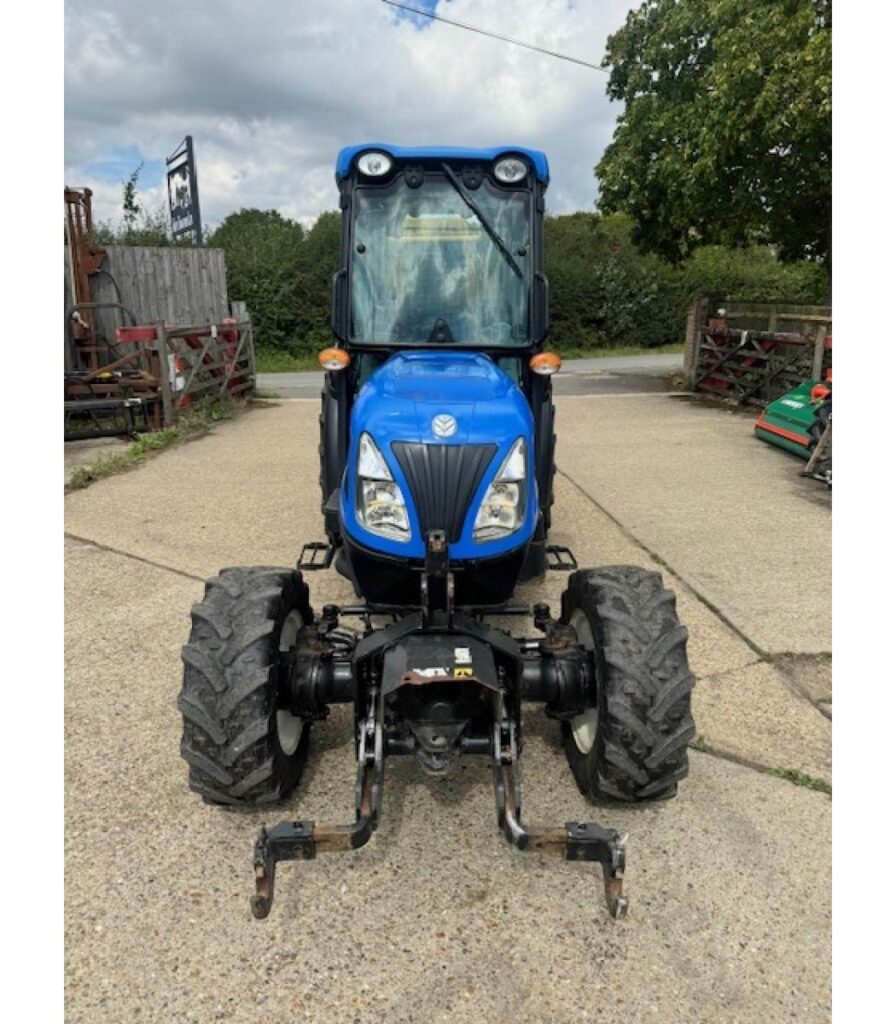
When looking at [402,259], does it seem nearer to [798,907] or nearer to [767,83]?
[798,907]

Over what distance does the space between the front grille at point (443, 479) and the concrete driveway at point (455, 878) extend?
40.0 inches

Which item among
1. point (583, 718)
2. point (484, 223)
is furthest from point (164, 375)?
point (583, 718)

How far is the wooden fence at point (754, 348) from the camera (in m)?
10.5

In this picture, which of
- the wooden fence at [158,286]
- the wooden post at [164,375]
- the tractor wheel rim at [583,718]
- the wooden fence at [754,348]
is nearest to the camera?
the tractor wheel rim at [583,718]

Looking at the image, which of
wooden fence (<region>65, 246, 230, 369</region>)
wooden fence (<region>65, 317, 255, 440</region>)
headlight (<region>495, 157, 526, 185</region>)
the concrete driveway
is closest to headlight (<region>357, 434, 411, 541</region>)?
the concrete driveway

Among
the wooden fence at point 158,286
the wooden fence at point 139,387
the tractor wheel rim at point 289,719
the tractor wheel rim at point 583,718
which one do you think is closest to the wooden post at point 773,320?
the wooden fence at point 139,387

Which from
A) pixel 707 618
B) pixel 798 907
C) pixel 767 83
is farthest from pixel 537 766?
pixel 767 83

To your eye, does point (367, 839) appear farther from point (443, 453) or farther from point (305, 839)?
point (443, 453)

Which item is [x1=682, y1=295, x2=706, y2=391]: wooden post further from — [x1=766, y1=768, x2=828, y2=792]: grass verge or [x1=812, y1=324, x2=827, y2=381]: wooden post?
[x1=766, y1=768, x2=828, y2=792]: grass verge

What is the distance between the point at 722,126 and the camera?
35.4 ft

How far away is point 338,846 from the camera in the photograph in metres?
2.16

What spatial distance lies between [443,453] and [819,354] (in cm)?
858

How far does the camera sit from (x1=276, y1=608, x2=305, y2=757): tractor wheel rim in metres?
2.78

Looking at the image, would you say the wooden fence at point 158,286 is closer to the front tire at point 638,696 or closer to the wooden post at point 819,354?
the wooden post at point 819,354
